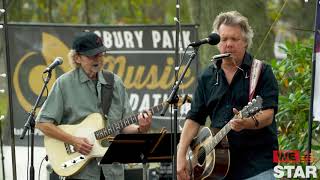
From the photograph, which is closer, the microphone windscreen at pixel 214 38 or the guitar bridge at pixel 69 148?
the microphone windscreen at pixel 214 38

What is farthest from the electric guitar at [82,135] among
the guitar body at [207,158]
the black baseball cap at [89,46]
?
the guitar body at [207,158]

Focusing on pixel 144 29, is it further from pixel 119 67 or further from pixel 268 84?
pixel 268 84

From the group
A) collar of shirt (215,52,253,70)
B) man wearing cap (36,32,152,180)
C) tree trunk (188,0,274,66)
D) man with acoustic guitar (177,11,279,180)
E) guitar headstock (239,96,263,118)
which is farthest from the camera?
tree trunk (188,0,274,66)

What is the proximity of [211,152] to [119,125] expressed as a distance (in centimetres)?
125

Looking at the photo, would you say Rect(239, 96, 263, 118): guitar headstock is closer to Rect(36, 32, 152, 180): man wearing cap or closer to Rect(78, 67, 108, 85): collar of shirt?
Rect(36, 32, 152, 180): man wearing cap

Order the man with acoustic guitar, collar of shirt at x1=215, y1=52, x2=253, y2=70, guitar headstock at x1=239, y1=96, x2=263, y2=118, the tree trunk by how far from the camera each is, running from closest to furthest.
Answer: guitar headstock at x1=239, y1=96, x2=263, y2=118
the man with acoustic guitar
collar of shirt at x1=215, y1=52, x2=253, y2=70
the tree trunk

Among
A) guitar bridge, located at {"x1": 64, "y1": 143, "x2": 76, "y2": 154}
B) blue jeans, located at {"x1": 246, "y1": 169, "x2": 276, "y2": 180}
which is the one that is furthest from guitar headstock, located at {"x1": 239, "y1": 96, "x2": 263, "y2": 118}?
guitar bridge, located at {"x1": 64, "y1": 143, "x2": 76, "y2": 154}

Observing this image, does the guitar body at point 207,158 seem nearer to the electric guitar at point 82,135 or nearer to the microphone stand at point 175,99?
the microphone stand at point 175,99

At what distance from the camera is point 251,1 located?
32.9 ft

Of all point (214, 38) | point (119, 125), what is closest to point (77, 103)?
point (119, 125)

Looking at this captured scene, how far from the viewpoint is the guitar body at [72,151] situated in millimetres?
7949

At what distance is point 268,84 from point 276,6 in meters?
7.42

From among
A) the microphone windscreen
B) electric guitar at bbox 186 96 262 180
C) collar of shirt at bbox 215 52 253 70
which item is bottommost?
electric guitar at bbox 186 96 262 180

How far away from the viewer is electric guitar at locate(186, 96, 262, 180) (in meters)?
6.44
